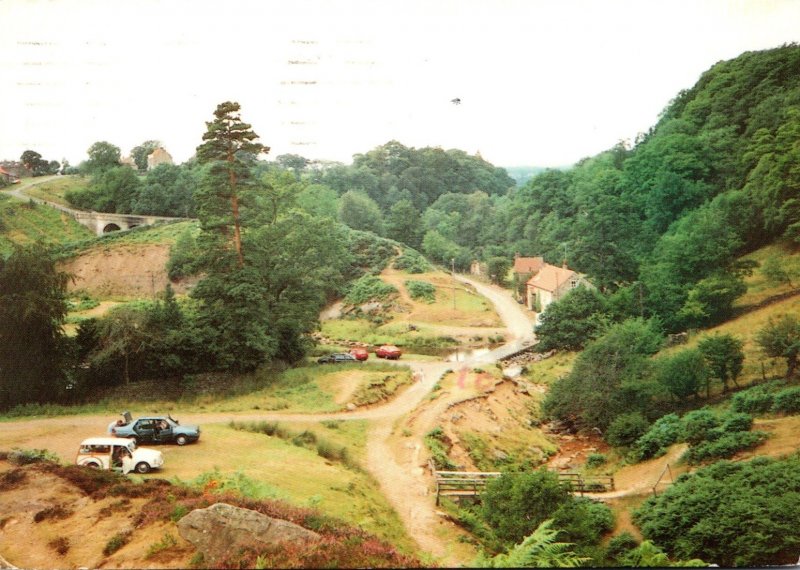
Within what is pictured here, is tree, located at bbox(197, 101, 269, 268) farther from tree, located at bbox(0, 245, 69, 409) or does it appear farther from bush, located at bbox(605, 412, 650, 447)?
bush, located at bbox(605, 412, 650, 447)

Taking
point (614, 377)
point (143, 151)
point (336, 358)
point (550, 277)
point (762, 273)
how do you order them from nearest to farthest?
point (143, 151), point (762, 273), point (614, 377), point (336, 358), point (550, 277)

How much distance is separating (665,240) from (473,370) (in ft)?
13.0

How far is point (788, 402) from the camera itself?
8.63m

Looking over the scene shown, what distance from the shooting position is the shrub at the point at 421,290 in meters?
10.3

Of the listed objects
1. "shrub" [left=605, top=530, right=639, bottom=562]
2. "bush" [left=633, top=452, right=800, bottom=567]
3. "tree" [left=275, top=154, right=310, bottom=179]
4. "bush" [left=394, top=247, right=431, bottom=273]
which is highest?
"tree" [left=275, top=154, right=310, bottom=179]

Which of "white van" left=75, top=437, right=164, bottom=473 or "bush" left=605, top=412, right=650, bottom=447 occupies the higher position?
"white van" left=75, top=437, right=164, bottom=473

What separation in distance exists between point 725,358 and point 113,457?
8988mm

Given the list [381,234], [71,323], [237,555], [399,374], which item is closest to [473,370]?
[399,374]

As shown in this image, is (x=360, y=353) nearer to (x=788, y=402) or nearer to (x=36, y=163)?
(x=36, y=163)

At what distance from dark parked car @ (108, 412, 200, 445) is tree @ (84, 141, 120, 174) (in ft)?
12.6

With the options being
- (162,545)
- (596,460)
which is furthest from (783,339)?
(162,545)

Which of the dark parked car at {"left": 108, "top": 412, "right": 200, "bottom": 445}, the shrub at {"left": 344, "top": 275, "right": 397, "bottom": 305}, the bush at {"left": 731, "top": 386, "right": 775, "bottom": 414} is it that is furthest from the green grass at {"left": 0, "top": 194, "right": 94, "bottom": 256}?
the bush at {"left": 731, "top": 386, "right": 775, "bottom": 414}

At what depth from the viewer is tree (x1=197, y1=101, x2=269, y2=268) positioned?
853cm

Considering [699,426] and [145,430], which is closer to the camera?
[145,430]
